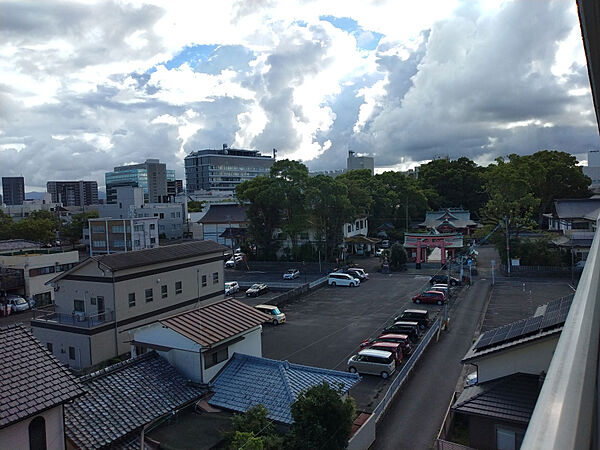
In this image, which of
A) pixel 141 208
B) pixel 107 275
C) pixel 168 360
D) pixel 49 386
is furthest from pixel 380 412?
pixel 141 208

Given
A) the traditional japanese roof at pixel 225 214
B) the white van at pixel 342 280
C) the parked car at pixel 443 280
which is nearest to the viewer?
the parked car at pixel 443 280

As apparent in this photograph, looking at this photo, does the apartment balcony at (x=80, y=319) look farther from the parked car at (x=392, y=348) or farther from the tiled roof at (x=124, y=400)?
the parked car at (x=392, y=348)

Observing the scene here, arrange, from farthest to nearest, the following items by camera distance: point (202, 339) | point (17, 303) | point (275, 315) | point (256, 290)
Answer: point (256, 290) < point (17, 303) < point (275, 315) < point (202, 339)

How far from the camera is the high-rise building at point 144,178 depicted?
9194 cm

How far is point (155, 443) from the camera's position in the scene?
27.7 ft

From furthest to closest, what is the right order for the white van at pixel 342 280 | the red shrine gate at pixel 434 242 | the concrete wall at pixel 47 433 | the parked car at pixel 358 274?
the red shrine gate at pixel 434 242, the parked car at pixel 358 274, the white van at pixel 342 280, the concrete wall at pixel 47 433

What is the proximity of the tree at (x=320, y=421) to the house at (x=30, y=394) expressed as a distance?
3512 mm

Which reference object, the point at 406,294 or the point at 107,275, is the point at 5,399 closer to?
the point at 107,275

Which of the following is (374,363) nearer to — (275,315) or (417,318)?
(417,318)

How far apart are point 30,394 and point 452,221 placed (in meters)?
42.3

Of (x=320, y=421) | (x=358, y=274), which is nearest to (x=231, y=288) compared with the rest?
(x=358, y=274)

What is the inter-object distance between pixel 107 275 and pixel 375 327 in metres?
10.4

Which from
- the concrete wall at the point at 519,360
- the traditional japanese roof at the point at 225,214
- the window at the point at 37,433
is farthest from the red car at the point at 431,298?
the traditional japanese roof at the point at 225,214

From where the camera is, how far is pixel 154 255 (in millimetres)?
18422
